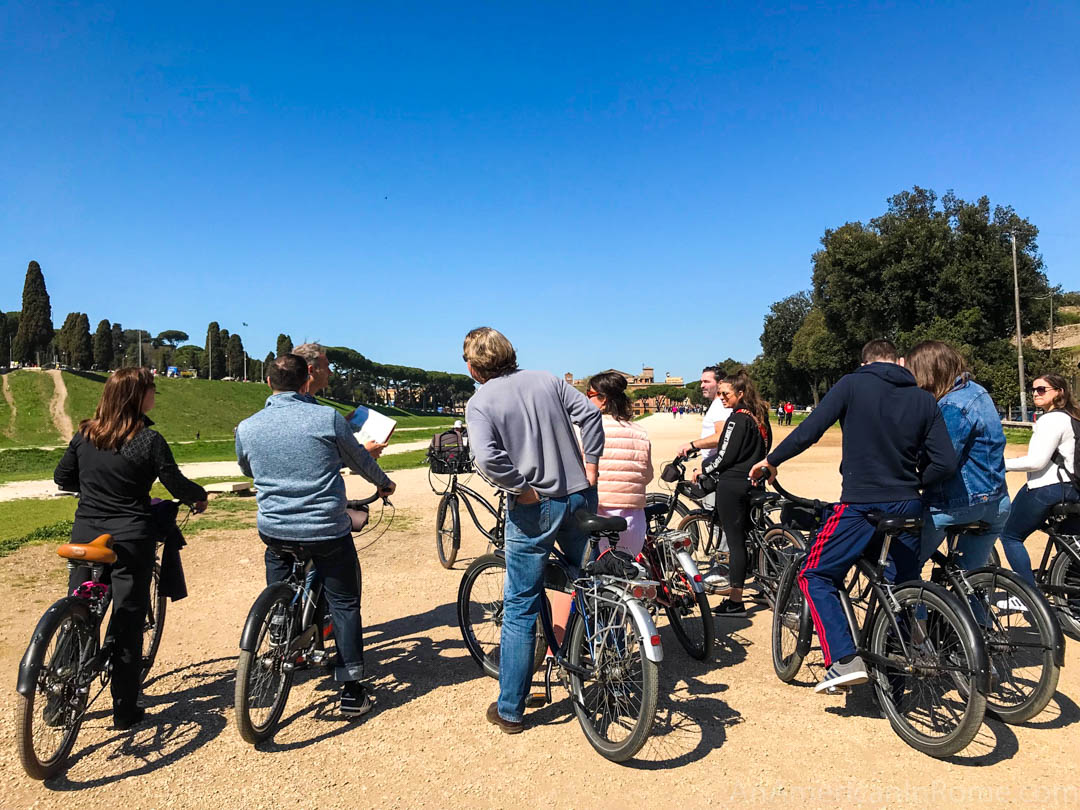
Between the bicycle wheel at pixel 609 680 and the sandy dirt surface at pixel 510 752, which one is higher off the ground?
the bicycle wheel at pixel 609 680

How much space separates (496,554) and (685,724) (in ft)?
4.78

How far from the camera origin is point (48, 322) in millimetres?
77938

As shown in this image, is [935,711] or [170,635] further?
[170,635]

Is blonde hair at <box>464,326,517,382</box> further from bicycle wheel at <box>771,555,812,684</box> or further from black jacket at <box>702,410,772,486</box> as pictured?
black jacket at <box>702,410,772,486</box>

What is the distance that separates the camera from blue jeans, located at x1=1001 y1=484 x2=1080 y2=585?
490cm

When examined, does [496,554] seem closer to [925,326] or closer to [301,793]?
[301,793]

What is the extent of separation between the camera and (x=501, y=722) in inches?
146

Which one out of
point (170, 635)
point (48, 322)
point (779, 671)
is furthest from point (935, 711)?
point (48, 322)

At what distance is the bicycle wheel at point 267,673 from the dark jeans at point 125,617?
0.63 metres

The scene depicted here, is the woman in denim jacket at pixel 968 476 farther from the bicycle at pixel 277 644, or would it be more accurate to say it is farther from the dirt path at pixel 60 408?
the dirt path at pixel 60 408

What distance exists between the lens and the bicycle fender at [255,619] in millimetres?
3400

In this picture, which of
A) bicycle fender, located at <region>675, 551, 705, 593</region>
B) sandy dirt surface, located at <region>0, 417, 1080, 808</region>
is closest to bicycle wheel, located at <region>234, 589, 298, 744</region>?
sandy dirt surface, located at <region>0, 417, 1080, 808</region>

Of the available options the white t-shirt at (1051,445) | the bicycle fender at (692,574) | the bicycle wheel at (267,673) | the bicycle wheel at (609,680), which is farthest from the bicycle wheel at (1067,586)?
the bicycle wheel at (267,673)

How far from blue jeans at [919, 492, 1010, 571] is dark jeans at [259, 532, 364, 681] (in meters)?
3.09
